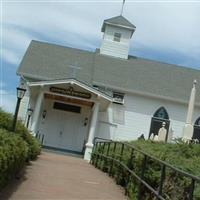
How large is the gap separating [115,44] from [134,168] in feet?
82.5

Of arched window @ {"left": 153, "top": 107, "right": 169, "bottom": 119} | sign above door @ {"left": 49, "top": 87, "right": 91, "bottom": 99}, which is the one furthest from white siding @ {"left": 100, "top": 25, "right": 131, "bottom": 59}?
sign above door @ {"left": 49, "top": 87, "right": 91, "bottom": 99}

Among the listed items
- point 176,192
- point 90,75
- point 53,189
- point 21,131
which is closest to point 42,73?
point 90,75

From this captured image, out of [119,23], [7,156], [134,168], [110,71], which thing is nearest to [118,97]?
[110,71]

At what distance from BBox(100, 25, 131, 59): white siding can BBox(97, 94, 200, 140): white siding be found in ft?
16.2

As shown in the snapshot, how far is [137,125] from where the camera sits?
3161 centimetres

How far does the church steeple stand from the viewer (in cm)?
3581

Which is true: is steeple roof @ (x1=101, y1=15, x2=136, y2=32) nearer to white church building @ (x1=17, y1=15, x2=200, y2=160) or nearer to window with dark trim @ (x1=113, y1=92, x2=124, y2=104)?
white church building @ (x1=17, y1=15, x2=200, y2=160)

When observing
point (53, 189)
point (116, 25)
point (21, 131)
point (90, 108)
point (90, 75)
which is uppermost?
point (116, 25)

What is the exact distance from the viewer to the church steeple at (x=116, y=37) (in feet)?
117

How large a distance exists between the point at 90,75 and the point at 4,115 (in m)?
18.0

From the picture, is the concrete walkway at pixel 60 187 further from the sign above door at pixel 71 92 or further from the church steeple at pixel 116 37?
the church steeple at pixel 116 37

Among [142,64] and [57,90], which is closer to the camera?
[57,90]

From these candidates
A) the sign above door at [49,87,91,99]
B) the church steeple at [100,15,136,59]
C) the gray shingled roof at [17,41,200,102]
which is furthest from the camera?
the church steeple at [100,15,136,59]

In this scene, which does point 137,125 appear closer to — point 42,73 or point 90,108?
point 90,108
